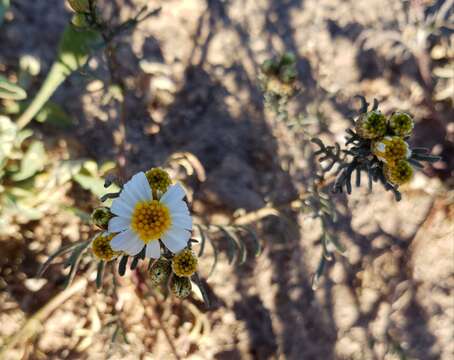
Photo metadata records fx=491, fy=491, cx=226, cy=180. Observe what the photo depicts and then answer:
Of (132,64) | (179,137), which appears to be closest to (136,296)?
(179,137)

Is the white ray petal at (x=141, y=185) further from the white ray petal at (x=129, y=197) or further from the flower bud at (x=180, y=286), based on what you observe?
the flower bud at (x=180, y=286)

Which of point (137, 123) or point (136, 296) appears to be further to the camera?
point (137, 123)

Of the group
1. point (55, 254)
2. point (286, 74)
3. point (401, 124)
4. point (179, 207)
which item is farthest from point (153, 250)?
point (286, 74)

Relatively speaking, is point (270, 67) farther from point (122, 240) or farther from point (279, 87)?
point (122, 240)

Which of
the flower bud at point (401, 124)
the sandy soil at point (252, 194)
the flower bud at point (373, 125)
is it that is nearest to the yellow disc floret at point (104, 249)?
the sandy soil at point (252, 194)

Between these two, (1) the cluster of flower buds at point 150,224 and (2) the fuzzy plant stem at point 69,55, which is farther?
(2) the fuzzy plant stem at point 69,55

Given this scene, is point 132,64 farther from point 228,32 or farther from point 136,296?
point 136,296
